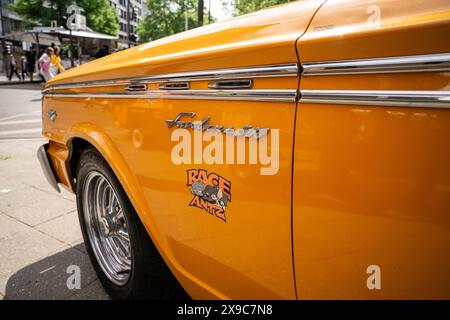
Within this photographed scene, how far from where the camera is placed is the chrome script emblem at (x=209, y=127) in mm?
1032

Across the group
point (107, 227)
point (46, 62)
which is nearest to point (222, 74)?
point (107, 227)

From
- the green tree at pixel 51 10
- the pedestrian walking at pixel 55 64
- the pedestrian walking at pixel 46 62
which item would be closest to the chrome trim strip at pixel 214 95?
the pedestrian walking at pixel 55 64

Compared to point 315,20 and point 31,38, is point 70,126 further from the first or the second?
point 31,38

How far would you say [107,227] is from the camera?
222 cm

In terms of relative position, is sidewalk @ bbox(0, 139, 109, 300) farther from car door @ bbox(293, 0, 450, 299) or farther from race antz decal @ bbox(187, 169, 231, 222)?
car door @ bbox(293, 0, 450, 299)

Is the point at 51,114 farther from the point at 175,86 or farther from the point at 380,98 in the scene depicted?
the point at 380,98

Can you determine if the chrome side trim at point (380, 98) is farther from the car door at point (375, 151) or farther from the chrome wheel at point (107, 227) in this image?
the chrome wheel at point (107, 227)

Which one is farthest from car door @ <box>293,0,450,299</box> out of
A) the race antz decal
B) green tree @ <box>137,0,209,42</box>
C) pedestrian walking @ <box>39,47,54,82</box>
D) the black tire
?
green tree @ <box>137,0,209,42</box>

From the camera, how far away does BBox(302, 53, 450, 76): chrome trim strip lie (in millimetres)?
698

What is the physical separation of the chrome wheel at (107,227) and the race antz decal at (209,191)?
100 cm

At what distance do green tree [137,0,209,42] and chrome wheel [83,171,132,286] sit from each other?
4102 cm

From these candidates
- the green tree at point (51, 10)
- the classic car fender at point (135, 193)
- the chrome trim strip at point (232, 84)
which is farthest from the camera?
the green tree at point (51, 10)

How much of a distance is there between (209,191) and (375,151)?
0.61m
